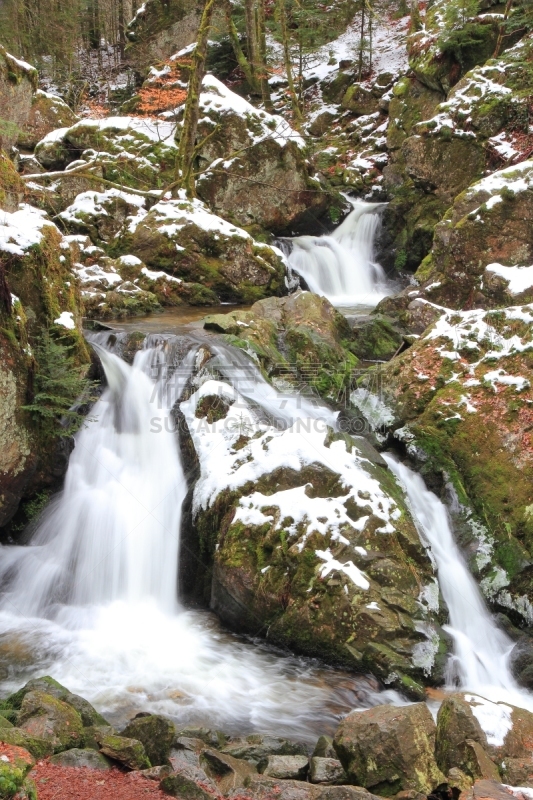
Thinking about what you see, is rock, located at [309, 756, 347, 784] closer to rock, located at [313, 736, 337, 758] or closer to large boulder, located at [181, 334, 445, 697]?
rock, located at [313, 736, 337, 758]

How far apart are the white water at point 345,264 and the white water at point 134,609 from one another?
6.96m

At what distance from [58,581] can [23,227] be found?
411 cm

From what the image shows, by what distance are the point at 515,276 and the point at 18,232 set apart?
787 centimetres

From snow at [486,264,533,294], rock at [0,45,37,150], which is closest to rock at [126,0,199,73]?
rock at [0,45,37,150]

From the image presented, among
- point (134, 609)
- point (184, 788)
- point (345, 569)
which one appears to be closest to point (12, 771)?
point (184, 788)

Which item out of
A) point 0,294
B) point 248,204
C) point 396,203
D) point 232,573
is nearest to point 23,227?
point 0,294

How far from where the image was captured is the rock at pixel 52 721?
331 centimetres

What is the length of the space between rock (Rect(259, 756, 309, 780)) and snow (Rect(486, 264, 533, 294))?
829 cm

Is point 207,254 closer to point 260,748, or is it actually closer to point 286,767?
point 260,748

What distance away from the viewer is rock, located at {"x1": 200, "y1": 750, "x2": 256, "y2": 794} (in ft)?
11.0

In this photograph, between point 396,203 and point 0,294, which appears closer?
point 0,294

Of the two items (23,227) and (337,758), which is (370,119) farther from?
(337,758)

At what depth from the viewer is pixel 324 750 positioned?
387cm

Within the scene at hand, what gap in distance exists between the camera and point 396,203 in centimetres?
1600
